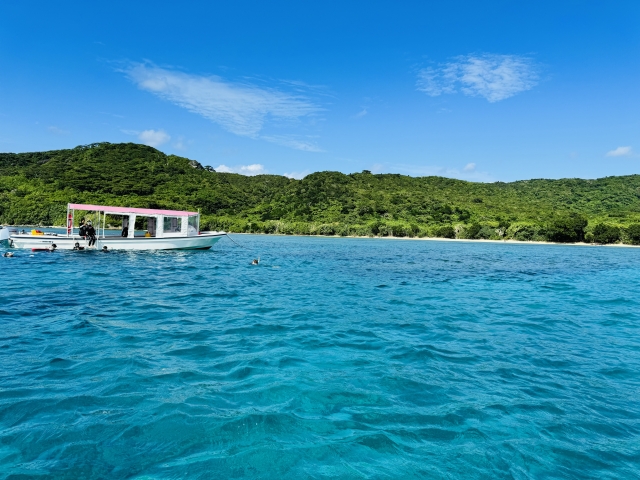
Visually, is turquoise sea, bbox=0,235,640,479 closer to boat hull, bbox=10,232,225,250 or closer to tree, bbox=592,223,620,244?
boat hull, bbox=10,232,225,250

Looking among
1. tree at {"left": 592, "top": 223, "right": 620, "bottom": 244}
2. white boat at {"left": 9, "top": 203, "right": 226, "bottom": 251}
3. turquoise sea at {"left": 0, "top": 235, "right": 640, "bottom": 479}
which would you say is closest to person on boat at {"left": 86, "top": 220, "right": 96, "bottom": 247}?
white boat at {"left": 9, "top": 203, "right": 226, "bottom": 251}

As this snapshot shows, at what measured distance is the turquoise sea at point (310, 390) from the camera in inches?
169

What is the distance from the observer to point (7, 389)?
5.72 m

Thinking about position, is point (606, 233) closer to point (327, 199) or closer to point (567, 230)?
point (567, 230)

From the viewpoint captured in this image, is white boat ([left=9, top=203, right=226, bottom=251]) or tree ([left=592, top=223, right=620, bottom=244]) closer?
white boat ([left=9, top=203, right=226, bottom=251])

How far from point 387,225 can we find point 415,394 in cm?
8760

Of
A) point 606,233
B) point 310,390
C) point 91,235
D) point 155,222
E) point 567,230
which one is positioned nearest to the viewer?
point 310,390

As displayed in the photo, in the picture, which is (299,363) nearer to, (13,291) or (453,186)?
(13,291)

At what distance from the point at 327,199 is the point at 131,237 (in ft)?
312

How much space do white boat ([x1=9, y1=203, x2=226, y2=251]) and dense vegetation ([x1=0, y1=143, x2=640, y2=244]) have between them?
174ft

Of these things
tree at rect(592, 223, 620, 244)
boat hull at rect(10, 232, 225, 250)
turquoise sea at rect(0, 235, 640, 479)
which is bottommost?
turquoise sea at rect(0, 235, 640, 479)

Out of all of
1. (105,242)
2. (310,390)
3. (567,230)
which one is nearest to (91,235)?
(105,242)

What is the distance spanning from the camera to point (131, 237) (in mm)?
32750

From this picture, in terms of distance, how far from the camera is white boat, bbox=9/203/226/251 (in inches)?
1228
